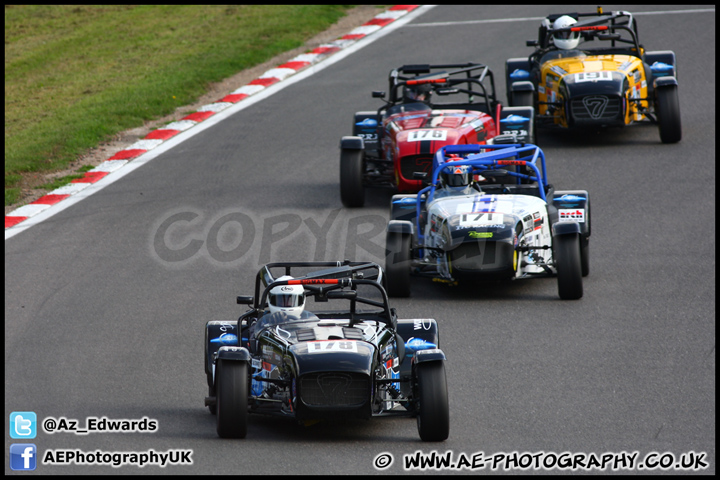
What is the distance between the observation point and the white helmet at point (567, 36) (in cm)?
1814

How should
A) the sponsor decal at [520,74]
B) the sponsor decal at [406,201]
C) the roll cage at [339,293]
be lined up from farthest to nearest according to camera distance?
the sponsor decal at [520,74] → the sponsor decal at [406,201] → the roll cage at [339,293]

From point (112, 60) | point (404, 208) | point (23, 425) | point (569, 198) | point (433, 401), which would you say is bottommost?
point (23, 425)

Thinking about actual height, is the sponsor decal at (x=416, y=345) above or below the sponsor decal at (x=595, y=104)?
below

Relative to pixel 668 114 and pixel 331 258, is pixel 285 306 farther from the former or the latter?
pixel 668 114

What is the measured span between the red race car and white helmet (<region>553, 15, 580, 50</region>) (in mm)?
2245

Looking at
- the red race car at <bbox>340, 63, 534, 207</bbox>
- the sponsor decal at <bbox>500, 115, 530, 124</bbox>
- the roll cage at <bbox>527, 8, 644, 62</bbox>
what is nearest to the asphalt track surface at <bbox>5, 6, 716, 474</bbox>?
the red race car at <bbox>340, 63, 534, 207</bbox>

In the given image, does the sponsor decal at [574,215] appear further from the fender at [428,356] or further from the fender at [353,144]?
the fender at [428,356]

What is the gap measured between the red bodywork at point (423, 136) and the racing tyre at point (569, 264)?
343 centimetres

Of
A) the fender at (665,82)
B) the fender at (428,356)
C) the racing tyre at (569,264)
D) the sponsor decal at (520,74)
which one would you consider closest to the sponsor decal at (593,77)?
the fender at (665,82)

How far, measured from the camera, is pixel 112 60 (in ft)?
77.0

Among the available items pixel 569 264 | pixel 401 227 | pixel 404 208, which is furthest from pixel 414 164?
pixel 569 264

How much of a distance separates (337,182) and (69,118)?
5.70 metres

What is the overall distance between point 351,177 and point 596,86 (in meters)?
4.04

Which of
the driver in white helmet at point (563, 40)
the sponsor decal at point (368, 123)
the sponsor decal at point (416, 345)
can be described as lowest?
the sponsor decal at point (416, 345)
